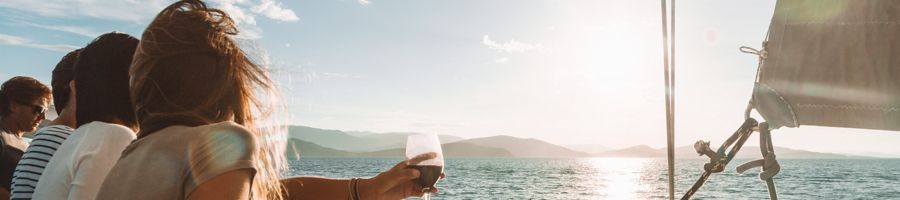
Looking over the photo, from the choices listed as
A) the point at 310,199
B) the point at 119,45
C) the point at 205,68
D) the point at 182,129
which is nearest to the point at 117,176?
the point at 182,129

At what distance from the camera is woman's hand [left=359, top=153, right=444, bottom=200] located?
2.32m

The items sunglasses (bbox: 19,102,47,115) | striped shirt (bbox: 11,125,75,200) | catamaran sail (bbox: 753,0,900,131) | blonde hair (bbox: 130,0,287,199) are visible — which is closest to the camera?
blonde hair (bbox: 130,0,287,199)

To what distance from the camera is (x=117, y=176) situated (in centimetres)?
147

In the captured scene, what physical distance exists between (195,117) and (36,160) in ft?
6.00

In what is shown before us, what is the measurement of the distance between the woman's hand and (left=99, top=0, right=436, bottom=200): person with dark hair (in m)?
0.57

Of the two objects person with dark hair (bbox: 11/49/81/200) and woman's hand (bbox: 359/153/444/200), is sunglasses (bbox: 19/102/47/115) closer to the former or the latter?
person with dark hair (bbox: 11/49/81/200)

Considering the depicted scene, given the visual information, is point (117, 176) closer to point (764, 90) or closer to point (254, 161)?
point (254, 161)

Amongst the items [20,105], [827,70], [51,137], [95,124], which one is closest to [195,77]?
[95,124]

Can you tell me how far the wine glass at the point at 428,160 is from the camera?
2.29 metres

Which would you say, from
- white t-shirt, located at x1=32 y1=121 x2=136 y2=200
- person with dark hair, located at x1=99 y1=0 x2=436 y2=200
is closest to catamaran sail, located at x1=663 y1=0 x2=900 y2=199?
person with dark hair, located at x1=99 y1=0 x2=436 y2=200

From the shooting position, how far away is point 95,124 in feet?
7.90

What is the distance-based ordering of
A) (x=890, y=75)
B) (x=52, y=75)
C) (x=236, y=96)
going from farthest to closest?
(x=52, y=75) → (x=890, y=75) → (x=236, y=96)

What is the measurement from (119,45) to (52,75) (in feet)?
2.85

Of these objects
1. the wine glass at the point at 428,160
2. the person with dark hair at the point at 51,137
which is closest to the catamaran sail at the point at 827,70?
the wine glass at the point at 428,160
